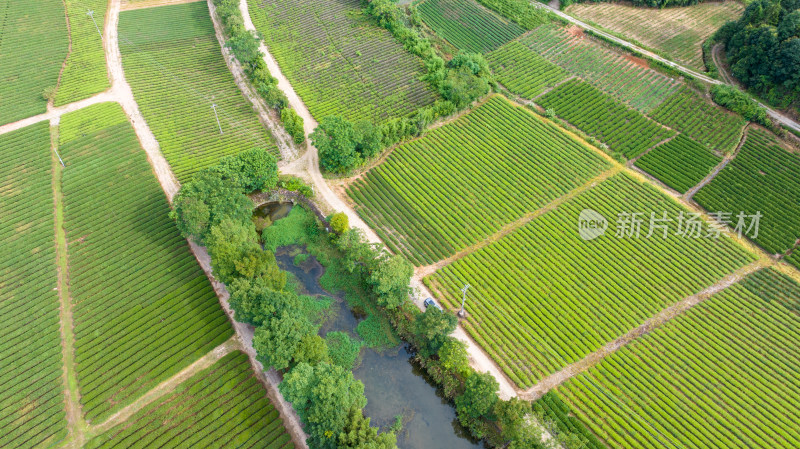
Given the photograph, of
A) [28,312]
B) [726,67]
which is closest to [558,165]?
[726,67]

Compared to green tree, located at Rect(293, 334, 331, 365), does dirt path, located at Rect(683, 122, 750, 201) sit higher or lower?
higher

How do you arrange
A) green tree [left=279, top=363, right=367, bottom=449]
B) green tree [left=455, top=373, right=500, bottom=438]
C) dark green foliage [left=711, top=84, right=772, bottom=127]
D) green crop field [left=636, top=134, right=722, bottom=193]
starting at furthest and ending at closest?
dark green foliage [left=711, top=84, right=772, bottom=127] < green crop field [left=636, top=134, right=722, bottom=193] < green tree [left=455, top=373, right=500, bottom=438] < green tree [left=279, top=363, right=367, bottom=449]

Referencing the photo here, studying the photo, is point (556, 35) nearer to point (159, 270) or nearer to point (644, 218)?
point (644, 218)

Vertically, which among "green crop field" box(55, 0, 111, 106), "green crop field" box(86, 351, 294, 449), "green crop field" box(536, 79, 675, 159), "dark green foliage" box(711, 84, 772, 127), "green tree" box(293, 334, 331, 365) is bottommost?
"green crop field" box(86, 351, 294, 449)

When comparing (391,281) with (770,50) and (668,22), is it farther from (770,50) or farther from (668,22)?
(668,22)

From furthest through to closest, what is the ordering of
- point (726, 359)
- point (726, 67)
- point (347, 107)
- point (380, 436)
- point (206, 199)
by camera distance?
point (726, 67)
point (347, 107)
point (206, 199)
point (726, 359)
point (380, 436)

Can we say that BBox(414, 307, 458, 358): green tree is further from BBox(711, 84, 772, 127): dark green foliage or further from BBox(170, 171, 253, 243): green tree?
BBox(711, 84, 772, 127): dark green foliage

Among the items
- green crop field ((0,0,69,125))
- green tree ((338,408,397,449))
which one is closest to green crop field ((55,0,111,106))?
green crop field ((0,0,69,125))
